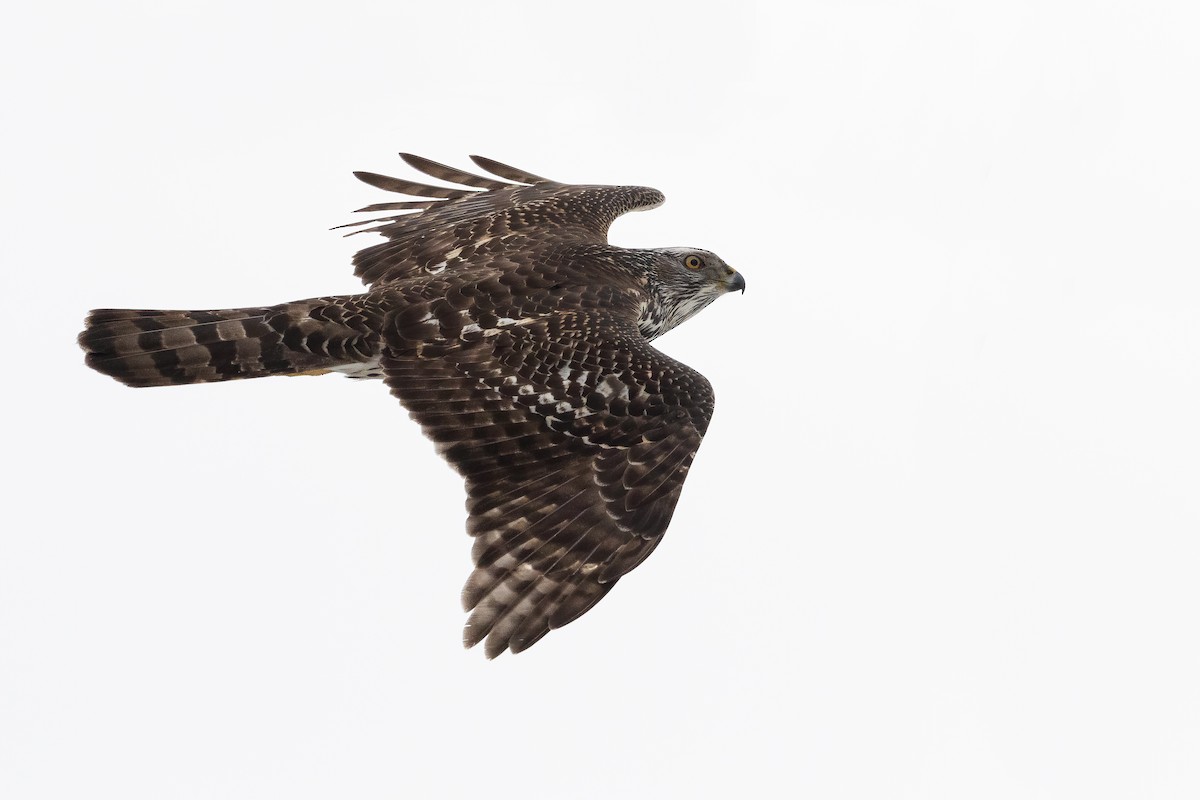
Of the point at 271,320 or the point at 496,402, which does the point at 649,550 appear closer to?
the point at 496,402

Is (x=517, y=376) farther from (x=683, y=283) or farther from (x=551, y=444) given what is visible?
(x=683, y=283)

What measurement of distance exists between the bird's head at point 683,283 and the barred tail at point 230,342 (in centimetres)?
280

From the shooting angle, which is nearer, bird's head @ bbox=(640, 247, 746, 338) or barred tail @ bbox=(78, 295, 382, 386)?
barred tail @ bbox=(78, 295, 382, 386)

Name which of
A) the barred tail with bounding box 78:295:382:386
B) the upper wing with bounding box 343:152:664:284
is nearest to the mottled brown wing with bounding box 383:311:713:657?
the barred tail with bounding box 78:295:382:386

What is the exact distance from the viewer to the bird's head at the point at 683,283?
12086mm

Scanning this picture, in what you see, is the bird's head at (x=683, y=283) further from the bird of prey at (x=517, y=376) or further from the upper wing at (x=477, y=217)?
the upper wing at (x=477, y=217)

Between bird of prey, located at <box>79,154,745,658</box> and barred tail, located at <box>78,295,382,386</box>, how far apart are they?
0.4 inches

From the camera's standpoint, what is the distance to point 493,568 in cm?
875

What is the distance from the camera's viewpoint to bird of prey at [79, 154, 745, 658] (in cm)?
881

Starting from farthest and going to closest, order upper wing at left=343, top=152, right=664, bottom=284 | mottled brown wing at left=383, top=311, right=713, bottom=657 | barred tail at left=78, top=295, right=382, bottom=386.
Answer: upper wing at left=343, top=152, right=664, bottom=284 → barred tail at left=78, top=295, right=382, bottom=386 → mottled brown wing at left=383, top=311, right=713, bottom=657

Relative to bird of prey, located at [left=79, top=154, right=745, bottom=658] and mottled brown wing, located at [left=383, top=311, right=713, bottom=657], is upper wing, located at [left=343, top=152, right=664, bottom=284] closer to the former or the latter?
bird of prey, located at [left=79, top=154, right=745, bottom=658]

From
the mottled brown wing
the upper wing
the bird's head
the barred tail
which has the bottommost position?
the mottled brown wing

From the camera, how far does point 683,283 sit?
12.4 metres

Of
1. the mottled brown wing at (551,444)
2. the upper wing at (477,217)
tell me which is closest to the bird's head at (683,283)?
the upper wing at (477,217)
